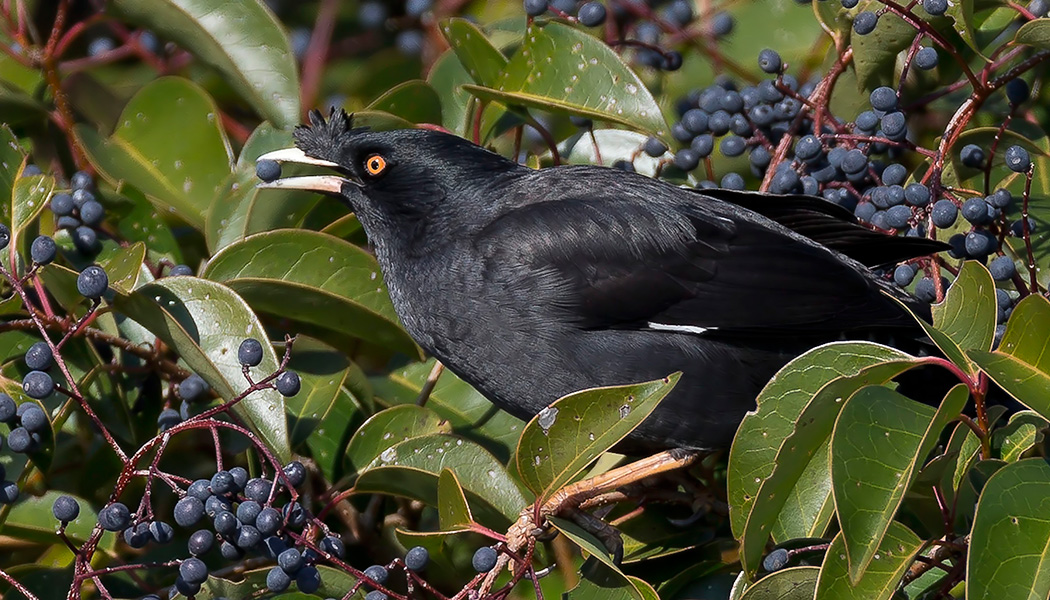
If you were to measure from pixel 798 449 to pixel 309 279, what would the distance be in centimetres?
161

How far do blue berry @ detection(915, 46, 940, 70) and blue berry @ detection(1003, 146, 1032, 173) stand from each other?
1.25 ft

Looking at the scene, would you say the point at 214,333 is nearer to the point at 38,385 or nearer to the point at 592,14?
the point at 38,385

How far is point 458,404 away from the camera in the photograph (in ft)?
12.5

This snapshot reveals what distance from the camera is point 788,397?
2.56 meters

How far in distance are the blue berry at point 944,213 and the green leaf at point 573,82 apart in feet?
2.84

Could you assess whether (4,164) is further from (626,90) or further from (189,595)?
(626,90)

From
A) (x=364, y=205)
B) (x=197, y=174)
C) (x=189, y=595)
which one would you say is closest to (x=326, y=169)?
(x=364, y=205)

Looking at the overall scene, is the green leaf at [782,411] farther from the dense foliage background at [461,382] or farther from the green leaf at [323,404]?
the green leaf at [323,404]

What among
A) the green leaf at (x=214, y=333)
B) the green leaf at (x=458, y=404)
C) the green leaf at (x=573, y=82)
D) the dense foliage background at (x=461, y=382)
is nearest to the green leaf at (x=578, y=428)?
the dense foliage background at (x=461, y=382)

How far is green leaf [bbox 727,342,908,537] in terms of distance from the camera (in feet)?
8.21

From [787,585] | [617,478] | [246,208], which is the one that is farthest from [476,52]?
[787,585]

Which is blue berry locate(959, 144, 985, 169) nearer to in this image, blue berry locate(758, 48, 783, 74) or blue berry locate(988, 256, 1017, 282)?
blue berry locate(988, 256, 1017, 282)

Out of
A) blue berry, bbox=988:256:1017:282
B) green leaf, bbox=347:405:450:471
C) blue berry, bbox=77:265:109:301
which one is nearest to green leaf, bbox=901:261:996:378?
blue berry, bbox=988:256:1017:282

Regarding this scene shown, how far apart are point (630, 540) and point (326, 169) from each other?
1684 mm
